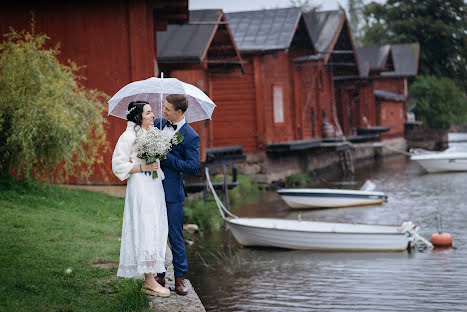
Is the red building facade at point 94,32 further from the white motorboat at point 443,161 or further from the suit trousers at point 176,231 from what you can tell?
the white motorboat at point 443,161

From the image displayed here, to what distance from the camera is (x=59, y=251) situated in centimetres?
971

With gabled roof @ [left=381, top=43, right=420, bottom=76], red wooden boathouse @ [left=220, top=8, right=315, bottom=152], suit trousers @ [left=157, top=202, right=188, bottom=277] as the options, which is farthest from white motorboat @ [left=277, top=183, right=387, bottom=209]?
gabled roof @ [left=381, top=43, right=420, bottom=76]

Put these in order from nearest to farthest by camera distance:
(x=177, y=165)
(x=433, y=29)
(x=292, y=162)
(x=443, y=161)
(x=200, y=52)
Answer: (x=177, y=165)
(x=200, y=52)
(x=292, y=162)
(x=443, y=161)
(x=433, y=29)

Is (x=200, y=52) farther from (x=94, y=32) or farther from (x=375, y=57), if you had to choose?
(x=375, y=57)

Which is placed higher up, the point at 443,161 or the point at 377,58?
the point at 377,58

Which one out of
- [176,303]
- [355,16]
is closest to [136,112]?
[176,303]

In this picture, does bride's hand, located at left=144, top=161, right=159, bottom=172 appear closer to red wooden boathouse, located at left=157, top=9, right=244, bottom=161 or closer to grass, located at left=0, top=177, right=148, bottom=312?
grass, located at left=0, top=177, right=148, bottom=312

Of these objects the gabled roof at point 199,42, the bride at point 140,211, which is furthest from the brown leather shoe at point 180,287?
the gabled roof at point 199,42

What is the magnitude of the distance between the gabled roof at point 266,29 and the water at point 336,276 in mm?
11530

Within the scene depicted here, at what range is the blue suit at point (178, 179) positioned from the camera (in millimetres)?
7406

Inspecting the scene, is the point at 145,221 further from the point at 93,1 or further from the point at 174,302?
the point at 93,1

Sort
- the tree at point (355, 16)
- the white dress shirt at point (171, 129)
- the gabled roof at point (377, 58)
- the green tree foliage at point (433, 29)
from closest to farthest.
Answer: the white dress shirt at point (171, 129), the gabled roof at point (377, 58), the green tree foliage at point (433, 29), the tree at point (355, 16)

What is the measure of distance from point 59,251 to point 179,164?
316 cm

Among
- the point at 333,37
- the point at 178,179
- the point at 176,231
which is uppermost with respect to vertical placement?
the point at 333,37
